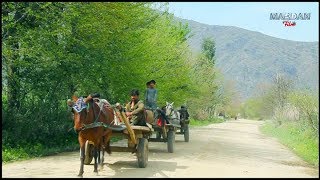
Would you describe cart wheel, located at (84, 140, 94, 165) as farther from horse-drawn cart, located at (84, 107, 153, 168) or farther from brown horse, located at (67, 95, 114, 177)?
brown horse, located at (67, 95, 114, 177)

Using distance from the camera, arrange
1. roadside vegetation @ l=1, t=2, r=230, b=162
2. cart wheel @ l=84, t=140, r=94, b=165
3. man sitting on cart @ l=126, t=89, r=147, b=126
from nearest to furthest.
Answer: cart wheel @ l=84, t=140, r=94, b=165 < man sitting on cart @ l=126, t=89, r=147, b=126 < roadside vegetation @ l=1, t=2, r=230, b=162

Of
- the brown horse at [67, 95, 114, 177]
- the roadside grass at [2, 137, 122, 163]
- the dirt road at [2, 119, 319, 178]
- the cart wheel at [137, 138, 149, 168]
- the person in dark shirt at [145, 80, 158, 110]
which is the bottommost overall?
the dirt road at [2, 119, 319, 178]

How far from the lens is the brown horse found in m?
10.9

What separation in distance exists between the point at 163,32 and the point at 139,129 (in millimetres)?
17247

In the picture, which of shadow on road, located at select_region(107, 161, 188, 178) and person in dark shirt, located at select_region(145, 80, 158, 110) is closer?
shadow on road, located at select_region(107, 161, 188, 178)

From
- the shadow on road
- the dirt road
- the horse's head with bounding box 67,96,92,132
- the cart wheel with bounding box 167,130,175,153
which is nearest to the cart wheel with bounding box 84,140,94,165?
the dirt road

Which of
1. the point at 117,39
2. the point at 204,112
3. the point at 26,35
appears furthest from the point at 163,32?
the point at 204,112

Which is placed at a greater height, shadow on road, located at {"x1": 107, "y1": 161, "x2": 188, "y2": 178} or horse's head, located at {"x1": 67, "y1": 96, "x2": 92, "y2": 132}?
horse's head, located at {"x1": 67, "y1": 96, "x2": 92, "y2": 132}

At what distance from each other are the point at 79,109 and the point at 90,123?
63 cm

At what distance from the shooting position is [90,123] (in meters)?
11.3

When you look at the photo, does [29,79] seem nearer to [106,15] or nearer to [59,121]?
[59,121]

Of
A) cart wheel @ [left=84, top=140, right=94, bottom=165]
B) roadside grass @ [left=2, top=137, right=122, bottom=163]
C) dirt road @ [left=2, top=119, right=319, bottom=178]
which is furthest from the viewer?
roadside grass @ [left=2, top=137, right=122, bottom=163]

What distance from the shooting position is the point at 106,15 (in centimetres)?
1691

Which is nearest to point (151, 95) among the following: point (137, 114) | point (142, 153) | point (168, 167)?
point (137, 114)
